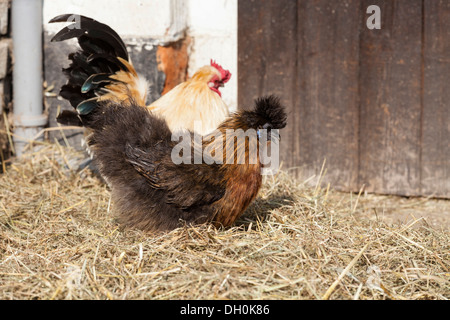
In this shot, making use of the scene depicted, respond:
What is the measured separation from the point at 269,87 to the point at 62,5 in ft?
6.26

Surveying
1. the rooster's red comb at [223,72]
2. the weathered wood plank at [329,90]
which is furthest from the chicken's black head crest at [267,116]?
the weathered wood plank at [329,90]

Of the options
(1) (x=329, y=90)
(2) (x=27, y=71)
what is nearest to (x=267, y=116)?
(1) (x=329, y=90)

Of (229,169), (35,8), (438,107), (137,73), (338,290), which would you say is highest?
(35,8)

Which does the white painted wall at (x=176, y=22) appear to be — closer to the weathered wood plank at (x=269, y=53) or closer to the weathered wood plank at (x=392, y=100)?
the weathered wood plank at (x=269, y=53)

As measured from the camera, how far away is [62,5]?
177 inches

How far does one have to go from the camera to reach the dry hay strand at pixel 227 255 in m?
2.58

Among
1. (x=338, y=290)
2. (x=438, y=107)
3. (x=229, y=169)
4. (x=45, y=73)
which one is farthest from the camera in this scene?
(x=45, y=73)

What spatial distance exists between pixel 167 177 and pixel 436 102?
7.96 ft

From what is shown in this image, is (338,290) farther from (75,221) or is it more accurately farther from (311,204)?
(75,221)

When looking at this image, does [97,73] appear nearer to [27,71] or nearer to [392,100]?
[27,71]

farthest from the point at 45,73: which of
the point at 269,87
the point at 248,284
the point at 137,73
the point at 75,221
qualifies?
the point at 248,284

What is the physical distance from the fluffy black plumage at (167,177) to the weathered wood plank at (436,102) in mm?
1689

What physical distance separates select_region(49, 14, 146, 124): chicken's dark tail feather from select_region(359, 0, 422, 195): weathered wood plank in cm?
194

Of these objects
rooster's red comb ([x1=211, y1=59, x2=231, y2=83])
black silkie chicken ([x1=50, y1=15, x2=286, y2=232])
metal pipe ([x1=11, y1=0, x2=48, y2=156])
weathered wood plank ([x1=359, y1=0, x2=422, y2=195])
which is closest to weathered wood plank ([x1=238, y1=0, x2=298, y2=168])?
rooster's red comb ([x1=211, y1=59, x2=231, y2=83])
